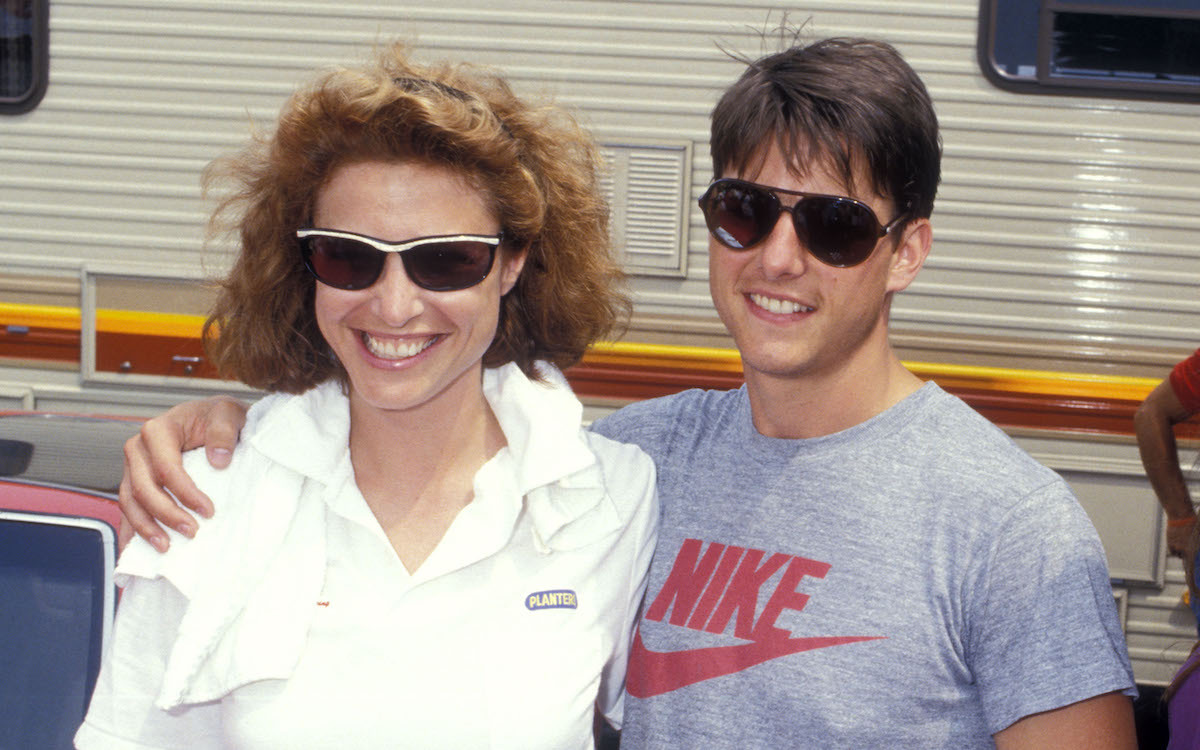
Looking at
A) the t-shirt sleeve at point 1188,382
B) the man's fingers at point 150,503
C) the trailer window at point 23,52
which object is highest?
the trailer window at point 23,52

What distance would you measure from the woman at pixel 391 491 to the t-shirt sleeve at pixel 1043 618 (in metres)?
0.59

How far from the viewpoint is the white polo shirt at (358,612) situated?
1655mm

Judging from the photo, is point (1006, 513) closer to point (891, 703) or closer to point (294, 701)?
point (891, 703)

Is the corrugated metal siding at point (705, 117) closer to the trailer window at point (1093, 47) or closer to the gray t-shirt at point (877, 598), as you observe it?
the trailer window at point (1093, 47)

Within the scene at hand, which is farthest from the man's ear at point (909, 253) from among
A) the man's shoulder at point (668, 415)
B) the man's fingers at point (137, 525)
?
the man's fingers at point (137, 525)

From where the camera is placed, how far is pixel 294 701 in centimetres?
166

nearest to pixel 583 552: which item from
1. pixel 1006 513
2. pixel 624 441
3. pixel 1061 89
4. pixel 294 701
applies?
pixel 624 441

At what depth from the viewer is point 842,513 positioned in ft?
5.70

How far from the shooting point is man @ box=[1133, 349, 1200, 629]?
3.74 m

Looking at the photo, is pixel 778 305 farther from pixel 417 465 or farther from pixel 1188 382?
pixel 1188 382

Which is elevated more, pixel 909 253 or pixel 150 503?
pixel 909 253

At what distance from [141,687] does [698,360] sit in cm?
281

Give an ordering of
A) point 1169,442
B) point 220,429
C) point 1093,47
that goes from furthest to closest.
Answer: point 1093,47
point 1169,442
point 220,429

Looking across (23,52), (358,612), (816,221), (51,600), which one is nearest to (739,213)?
(816,221)
